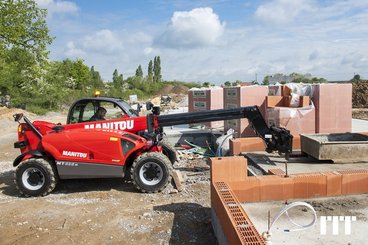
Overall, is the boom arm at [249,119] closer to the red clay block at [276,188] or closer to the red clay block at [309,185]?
the red clay block at [309,185]

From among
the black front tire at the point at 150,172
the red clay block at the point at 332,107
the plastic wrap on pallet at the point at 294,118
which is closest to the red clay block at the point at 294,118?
the plastic wrap on pallet at the point at 294,118

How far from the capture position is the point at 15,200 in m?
7.66

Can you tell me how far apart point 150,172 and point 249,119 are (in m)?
2.42

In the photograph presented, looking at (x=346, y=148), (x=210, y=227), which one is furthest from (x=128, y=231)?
(x=346, y=148)

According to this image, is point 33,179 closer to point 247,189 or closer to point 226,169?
point 226,169

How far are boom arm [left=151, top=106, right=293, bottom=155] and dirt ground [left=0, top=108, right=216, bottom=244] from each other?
4.82 feet

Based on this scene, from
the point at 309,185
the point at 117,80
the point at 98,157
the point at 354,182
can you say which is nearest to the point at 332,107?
the point at 354,182

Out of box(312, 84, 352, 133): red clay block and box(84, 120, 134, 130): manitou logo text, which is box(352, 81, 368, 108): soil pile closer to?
box(312, 84, 352, 133): red clay block

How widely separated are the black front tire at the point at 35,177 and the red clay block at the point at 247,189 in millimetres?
3952

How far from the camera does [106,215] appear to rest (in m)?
6.61

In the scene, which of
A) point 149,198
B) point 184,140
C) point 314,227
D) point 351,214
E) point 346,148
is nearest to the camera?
point 314,227

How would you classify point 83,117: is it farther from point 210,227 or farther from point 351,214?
point 351,214

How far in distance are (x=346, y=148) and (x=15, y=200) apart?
23.2 feet

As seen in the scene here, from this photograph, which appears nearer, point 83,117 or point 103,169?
point 103,169
